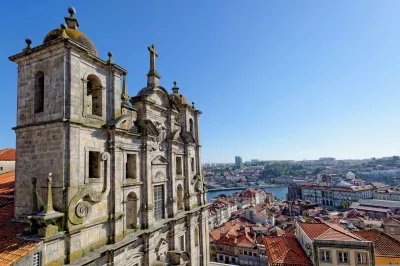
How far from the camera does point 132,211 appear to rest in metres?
17.4

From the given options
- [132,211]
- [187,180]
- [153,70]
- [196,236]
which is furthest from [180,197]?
[153,70]

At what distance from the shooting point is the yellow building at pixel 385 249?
24.4 m

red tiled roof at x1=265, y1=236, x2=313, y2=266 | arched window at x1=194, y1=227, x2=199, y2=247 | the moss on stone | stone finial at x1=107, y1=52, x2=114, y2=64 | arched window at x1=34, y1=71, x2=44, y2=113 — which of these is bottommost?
red tiled roof at x1=265, y1=236, x2=313, y2=266

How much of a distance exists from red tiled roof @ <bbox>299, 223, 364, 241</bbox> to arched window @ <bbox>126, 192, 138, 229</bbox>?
18.0 metres

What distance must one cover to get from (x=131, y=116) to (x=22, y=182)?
7.50 meters

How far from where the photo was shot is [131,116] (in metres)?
17.6

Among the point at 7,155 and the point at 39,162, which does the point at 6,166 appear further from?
the point at 39,162

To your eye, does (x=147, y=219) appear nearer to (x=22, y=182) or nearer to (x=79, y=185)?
(x=79, y=185)

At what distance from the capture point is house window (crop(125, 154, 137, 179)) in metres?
17.5

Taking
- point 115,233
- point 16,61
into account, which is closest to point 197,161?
point 115,233

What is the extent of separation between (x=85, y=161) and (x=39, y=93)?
478 centimetres

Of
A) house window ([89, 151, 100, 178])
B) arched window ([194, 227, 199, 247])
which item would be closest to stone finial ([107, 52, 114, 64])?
house window ([89, 151, 100, 178])

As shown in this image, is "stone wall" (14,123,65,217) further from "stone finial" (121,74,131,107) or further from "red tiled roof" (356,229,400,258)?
"red tiled roof" (356,229,400,258)

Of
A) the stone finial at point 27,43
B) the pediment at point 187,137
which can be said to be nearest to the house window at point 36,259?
the stone finial at point 27,43
